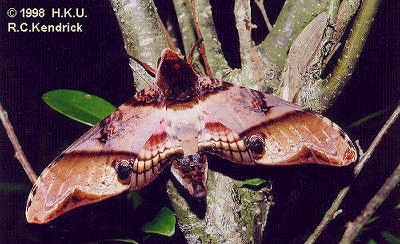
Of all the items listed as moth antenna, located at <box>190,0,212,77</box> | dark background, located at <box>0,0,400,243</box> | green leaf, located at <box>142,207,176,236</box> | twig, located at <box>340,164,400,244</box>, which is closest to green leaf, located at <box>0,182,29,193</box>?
dark background, located at <box>0,0,400,243</box>

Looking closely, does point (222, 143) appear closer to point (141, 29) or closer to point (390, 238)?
point (141, 29)

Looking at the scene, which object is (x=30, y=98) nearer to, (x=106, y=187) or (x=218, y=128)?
(x=106, y=187)

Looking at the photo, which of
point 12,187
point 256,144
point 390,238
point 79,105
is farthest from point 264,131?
point 12,187

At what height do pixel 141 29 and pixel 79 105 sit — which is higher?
pixel 141 29

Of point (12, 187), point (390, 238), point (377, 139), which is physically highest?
point (377, 139)

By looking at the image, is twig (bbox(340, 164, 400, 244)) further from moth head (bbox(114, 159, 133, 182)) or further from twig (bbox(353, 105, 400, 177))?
moth head (bbox(114, 159, 133, 182))

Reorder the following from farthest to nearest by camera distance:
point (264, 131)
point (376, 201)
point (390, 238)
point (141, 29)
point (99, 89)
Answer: point (99, 89)
point (390, 238)
point (264, 131)
point (141, 29)
point (376, 201)
